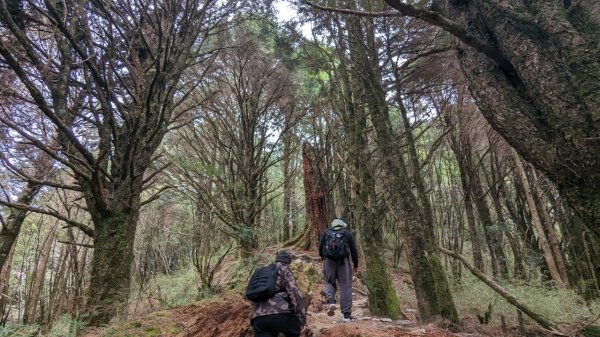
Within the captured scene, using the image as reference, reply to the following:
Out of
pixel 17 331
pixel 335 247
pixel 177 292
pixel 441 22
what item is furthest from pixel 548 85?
pixel 177 292

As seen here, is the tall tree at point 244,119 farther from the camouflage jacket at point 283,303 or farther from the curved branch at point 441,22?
the curved branch at point 441,22

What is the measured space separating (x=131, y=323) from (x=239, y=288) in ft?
8.06

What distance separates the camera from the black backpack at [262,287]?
3.68m

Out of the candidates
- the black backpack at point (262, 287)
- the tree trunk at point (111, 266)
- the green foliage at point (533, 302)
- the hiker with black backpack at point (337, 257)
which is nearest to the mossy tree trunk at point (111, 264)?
the tree trunk at point (111, 266)

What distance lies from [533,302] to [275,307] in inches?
189

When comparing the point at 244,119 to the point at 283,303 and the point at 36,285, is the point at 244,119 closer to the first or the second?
the point at 36,285

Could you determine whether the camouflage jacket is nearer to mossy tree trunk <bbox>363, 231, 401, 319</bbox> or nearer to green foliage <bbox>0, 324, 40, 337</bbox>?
mossy tree trunk <bbox>363, 231, 401, 319</bbox>

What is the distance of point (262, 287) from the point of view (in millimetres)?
3693

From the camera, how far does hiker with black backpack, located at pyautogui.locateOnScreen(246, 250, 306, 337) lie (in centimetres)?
365

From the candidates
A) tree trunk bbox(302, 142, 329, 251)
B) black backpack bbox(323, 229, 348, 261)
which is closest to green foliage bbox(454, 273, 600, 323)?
black backpack bbox(323, 229, 348, 261)

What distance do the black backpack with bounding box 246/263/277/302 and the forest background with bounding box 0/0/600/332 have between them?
7.84ft

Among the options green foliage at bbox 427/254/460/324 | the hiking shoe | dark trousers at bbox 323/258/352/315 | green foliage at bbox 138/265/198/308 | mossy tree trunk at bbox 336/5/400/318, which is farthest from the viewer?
green foliage at bbox 138/265/198/308

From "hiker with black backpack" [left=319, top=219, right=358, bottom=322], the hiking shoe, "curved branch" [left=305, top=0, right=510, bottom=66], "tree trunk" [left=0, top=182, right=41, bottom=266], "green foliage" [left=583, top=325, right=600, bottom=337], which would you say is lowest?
"green foliage" [left=583, top=325, right=600, bottom=337]

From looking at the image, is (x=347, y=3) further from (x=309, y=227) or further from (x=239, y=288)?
(x=309, y=227)
